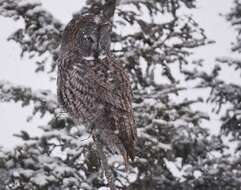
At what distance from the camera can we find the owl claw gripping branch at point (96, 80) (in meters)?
3.94

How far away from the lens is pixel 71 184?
6.91m

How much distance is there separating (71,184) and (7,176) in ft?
Answer: 2.36

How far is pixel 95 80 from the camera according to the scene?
13.1ft

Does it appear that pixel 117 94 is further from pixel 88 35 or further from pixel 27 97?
pixel 27 97

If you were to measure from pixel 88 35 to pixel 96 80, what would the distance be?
0.30m

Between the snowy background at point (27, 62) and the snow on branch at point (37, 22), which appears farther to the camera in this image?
the snowy background at point (27, 62)

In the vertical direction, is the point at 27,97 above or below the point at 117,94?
below

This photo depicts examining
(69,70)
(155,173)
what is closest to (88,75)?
(69,70)

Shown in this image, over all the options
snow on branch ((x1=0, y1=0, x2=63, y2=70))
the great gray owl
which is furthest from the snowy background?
the great gray owl

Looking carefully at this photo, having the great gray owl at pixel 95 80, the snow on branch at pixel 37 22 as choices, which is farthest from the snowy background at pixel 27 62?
the great gray owl at pixel 95 80

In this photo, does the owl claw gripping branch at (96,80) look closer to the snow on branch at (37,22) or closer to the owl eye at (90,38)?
the owl eye at (90,38)

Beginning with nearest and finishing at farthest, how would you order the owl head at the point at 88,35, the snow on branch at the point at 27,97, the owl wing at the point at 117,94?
the owl head at the point at 88,35 < the owl wing at the point at 117,94 < the snow on branch at the point at 27,97

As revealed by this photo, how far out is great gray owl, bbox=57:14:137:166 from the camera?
3.94m

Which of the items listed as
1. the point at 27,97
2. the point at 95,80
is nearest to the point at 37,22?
the point at 27,97
